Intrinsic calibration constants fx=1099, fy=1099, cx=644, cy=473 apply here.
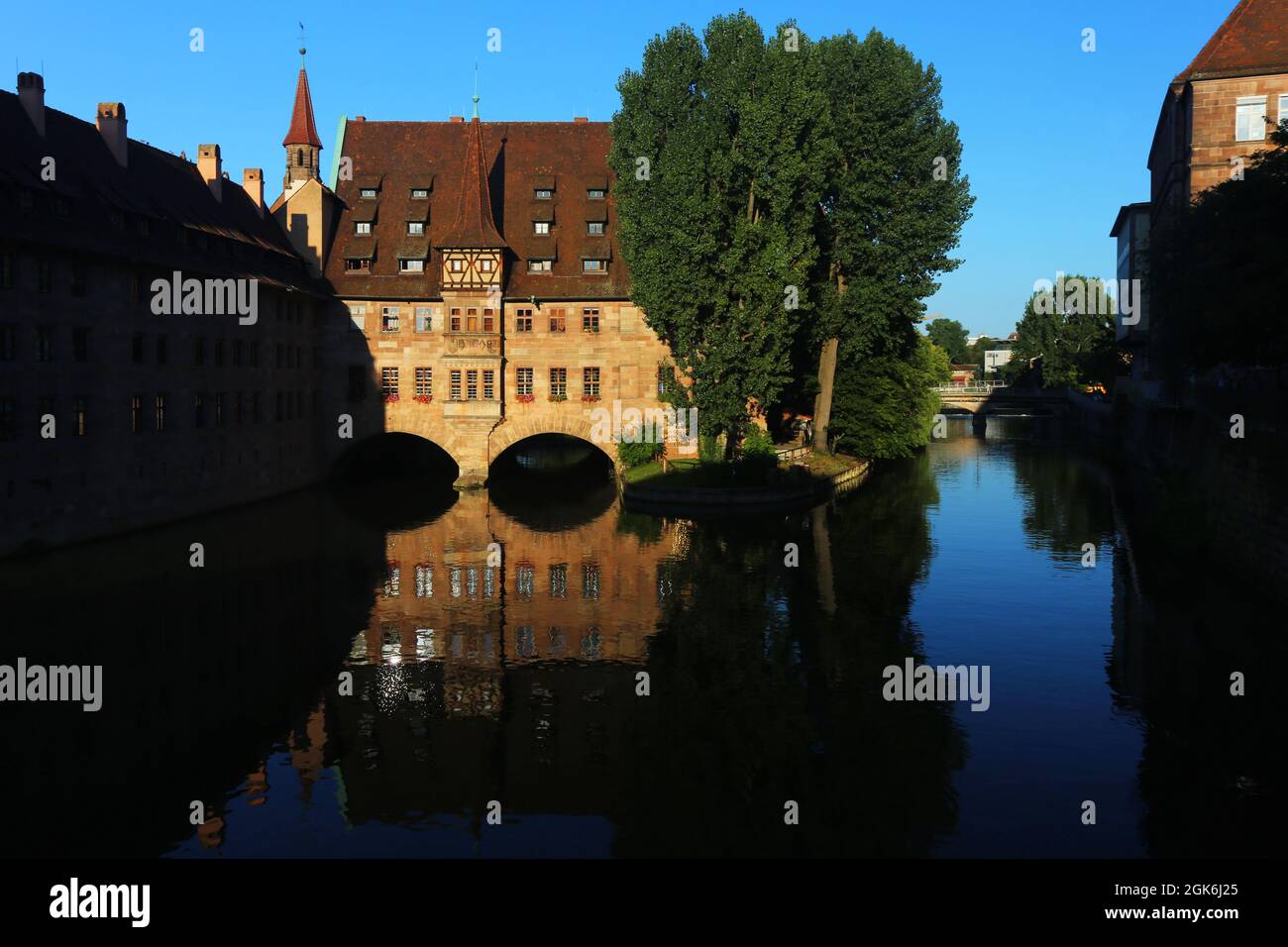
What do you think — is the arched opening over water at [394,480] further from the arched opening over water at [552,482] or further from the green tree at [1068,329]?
the green tree at [1068,329]

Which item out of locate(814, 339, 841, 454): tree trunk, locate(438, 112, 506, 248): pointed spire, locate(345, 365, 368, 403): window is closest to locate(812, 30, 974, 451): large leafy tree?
locate(814, 339, 841, 454): tree trunk

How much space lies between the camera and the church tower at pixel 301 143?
6031 cm

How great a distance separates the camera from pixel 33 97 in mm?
40906

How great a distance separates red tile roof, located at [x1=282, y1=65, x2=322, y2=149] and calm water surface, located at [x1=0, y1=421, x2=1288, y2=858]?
27.8m

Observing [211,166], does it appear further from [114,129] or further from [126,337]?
[126,337]

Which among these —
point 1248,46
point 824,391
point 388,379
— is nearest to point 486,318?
point 388,379

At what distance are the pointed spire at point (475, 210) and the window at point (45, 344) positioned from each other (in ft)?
76.3

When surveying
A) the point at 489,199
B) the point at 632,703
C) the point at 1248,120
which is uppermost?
the point at 1248,120

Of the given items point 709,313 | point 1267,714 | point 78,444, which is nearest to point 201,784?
point 1267,714

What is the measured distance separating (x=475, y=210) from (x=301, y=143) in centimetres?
1123

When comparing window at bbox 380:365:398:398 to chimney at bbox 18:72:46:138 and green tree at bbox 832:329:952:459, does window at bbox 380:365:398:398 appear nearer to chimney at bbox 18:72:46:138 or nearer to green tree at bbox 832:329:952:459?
chimney at bbox 18:72:46:138

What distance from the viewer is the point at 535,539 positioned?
141 ft

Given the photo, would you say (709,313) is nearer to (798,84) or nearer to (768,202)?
(768,202)
